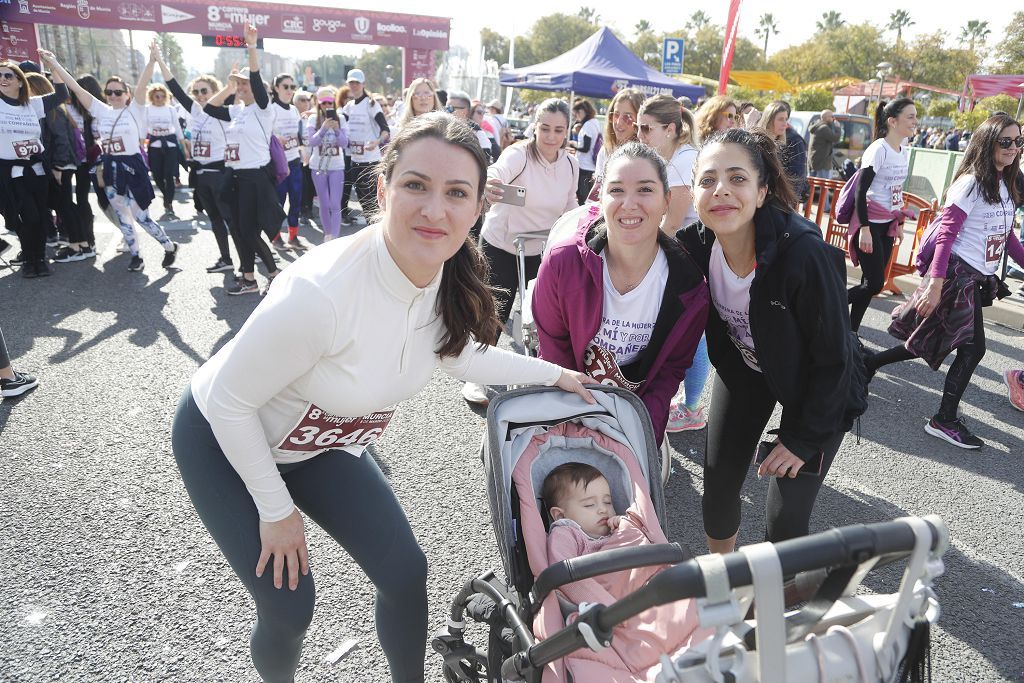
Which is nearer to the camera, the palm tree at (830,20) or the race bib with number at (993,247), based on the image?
the race bib with number at (993,247)

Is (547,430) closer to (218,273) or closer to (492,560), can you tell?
(492,560)

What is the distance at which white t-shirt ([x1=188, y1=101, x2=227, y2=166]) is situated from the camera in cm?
647

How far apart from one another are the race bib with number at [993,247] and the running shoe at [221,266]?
22.9 ft

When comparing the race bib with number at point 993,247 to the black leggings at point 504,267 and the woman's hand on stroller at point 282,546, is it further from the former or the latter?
the woman's hand on stroller at point 282,546

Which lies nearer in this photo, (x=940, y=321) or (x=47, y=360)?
(x=940, y=321)

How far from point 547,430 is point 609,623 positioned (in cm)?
126

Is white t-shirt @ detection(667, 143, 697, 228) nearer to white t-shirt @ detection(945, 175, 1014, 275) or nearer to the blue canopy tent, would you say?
white t-shirt @ detection(945, 175, 1014, 275)

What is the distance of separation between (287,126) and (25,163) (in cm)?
299

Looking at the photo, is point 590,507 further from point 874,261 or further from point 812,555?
point 874,261

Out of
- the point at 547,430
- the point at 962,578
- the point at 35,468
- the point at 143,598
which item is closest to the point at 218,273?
the point at 35,468

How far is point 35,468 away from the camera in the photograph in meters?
3.54

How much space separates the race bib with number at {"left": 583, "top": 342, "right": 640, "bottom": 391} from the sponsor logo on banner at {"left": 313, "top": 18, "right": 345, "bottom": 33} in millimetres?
30649

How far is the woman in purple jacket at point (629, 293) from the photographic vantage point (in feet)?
8.21

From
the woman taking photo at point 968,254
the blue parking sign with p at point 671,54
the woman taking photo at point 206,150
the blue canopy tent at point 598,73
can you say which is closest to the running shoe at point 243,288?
the woman taking photo at point 206,150
